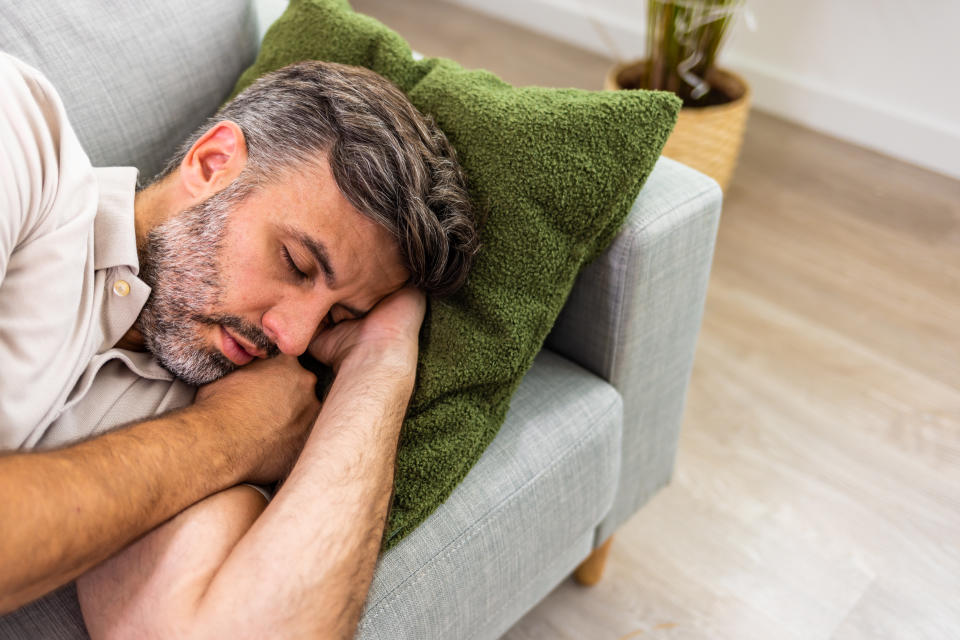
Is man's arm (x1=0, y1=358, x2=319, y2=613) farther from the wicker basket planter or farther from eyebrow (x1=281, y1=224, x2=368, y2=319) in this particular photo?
the wicker basket planter

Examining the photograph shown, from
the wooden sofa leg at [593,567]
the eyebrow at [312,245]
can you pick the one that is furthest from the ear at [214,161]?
the wooden sofa leg at [593,567]

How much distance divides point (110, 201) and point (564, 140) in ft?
1.93

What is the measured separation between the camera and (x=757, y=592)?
1416mm

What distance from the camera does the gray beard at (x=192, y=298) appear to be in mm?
1007

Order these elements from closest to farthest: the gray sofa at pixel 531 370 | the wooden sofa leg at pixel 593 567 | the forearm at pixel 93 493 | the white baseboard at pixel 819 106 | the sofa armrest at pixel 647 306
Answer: the forearm at pixel 93 493 < the gray sofa at pixel 531 370 < the sofa armrest at pixel 647 306 < the wooden sofa leg at pixel 593 567 < the white baseboard at pixel 819 106

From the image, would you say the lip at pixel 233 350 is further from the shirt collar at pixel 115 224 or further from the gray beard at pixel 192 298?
the shirt collar at pixel 115 224

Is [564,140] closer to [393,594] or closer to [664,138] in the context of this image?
[664,138]

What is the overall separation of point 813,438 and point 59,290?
1.40m

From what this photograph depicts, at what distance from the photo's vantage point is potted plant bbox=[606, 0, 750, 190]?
6.27ft

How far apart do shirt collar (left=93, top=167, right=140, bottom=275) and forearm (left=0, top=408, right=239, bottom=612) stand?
22 cm

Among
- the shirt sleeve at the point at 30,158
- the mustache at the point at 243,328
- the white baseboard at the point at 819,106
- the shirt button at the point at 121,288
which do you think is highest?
the shirt sleeve at the point at 30,158

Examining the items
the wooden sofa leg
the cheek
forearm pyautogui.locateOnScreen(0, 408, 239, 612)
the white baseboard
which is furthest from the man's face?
the white baseboard

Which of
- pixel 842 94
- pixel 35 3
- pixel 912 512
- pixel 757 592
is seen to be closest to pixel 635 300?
pixel 757 592

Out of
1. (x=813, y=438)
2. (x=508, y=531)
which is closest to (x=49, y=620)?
(x=508, y=531)
